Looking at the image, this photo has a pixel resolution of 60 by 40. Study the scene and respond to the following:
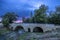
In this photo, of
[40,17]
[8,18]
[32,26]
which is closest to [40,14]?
[40,17]

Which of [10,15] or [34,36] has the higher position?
[10,15]

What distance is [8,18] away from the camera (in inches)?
294

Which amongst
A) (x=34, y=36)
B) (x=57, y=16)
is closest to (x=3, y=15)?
(x=34, y=36)

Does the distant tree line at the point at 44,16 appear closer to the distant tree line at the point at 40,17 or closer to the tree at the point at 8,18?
the distant tree line at the point at 40,17

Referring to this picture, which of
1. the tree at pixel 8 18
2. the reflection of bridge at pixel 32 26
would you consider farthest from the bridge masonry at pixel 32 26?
the tree at pixel 8 18

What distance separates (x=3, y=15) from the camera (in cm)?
704

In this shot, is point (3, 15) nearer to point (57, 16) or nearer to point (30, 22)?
point (30, 22)

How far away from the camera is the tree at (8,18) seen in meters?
7.07

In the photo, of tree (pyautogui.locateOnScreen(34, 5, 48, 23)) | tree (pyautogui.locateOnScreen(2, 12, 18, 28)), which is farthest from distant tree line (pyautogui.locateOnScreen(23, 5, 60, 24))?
tree (pyautogui.locateOnScreen(2, 12, 18, 28))

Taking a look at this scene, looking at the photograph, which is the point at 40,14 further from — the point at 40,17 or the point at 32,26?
the point at 32,26

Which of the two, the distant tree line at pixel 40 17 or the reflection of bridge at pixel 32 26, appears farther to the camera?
the reflection of bridge at pixel 32 26

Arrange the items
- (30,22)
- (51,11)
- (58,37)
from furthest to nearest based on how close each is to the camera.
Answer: (30,22)
(51,11)
(58,37)

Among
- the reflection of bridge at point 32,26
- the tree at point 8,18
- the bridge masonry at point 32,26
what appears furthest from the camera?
the reflection of bridge at point 32,26

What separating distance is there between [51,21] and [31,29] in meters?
0.86
